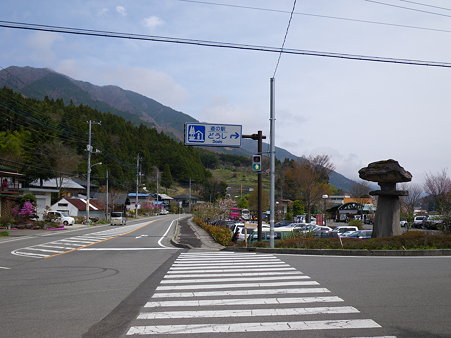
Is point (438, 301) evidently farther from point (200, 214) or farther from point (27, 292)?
point (200, 214)

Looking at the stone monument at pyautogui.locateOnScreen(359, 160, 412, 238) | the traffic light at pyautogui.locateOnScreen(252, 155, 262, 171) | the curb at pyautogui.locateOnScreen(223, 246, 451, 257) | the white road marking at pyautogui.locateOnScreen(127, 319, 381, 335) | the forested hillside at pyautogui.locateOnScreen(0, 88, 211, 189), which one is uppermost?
the forested hillside at pyautogui.locateOnScreen(0, 88, 211, 189)

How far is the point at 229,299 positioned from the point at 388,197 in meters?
17.2

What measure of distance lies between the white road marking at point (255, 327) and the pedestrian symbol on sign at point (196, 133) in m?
14.3


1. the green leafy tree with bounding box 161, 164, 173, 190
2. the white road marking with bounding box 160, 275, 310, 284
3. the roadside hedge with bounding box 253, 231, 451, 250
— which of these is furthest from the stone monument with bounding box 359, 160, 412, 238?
the green leafy tree with bounding box 161, 164, 173, 190

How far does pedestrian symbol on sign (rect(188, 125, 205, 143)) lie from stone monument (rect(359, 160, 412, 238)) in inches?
402

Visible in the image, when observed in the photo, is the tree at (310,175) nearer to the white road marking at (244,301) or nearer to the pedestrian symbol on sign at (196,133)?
the pedestrian symbol on sign at (196,133)

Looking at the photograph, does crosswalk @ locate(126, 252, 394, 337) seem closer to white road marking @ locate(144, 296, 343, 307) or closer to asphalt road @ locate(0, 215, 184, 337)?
white road marking @ locate(144, 296, 343, 307)

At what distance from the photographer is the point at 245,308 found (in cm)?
732

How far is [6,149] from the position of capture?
57375 mm

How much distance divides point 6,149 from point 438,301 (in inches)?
2388

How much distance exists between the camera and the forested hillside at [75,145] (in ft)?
198

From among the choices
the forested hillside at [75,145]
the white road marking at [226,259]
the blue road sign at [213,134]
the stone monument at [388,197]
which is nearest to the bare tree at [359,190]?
the forested hillside at [75,145]

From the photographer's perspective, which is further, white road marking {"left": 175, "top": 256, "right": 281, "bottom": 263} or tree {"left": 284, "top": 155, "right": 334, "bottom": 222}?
tree {"left": 284, "top": 155, "right": 334, "bottom": 222}

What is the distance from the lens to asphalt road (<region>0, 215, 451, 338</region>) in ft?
20.0
